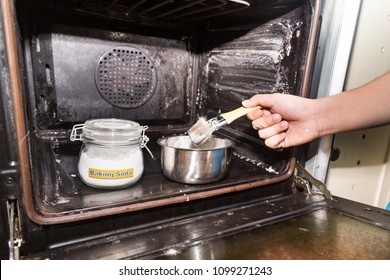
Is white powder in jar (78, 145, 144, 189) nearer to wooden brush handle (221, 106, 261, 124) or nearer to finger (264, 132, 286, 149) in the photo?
wooden brush handle (221, 106, 261, 124)

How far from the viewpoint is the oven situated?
1.63 ft

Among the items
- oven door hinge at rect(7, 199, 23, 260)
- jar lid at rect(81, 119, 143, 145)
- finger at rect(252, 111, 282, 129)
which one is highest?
finger at rect(252, 111, 282, 129)

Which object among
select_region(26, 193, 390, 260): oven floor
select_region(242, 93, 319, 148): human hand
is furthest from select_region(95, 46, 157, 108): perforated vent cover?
select_region(26, 193, 390, 260): oven floor

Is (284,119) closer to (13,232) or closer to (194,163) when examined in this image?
(194,163)

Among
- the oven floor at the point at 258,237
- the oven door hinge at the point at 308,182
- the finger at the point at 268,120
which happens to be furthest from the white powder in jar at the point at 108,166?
the oven door hinge at the point at 308,182

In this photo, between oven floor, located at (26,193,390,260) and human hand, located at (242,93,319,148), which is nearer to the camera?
oven floor, located at (26,193,390,260)

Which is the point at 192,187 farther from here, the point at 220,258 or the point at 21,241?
the point at 21,241

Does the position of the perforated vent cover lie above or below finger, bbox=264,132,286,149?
above

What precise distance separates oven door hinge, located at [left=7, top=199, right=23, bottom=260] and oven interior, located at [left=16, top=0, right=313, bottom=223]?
3.4 inches

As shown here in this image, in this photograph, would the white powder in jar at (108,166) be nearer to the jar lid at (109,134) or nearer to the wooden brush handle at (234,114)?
the jar lid at (109,134)

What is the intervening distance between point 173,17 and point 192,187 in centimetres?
65

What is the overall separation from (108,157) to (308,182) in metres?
0.56
